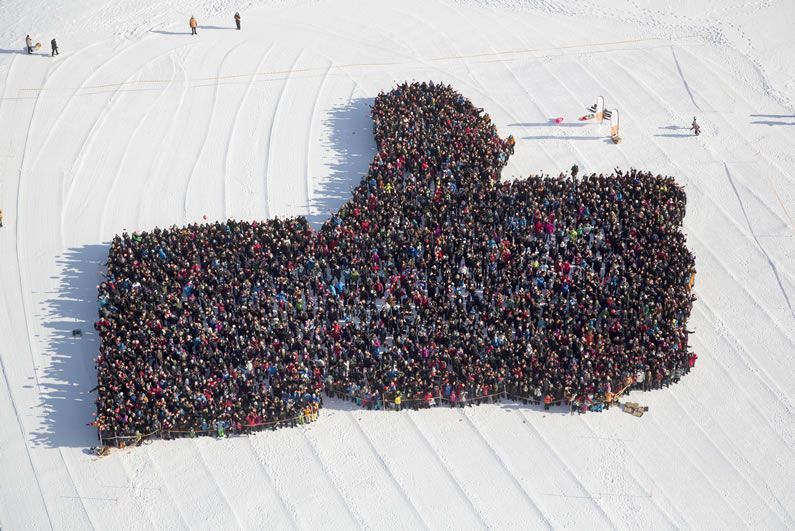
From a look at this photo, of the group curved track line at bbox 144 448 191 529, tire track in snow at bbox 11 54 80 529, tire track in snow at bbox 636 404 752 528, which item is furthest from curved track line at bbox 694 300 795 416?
tire track in snow at bbox 11 54 80 529

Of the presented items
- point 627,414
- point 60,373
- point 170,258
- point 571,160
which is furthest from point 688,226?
point 60,373

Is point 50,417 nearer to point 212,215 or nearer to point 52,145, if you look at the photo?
point 212,215

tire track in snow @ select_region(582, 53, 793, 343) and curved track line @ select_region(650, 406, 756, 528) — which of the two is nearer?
curved track line @ select_region(650, 406, 756, 528)

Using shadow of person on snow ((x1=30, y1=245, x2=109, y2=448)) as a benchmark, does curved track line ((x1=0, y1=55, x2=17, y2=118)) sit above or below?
above

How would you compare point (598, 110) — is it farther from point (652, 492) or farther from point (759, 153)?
point (652, 492)

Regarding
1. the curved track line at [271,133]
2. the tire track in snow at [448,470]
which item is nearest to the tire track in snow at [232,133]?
the curved track line at [271,133]

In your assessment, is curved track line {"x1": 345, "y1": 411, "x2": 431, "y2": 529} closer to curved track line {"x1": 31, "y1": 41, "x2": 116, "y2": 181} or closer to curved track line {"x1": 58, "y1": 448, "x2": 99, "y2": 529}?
curved track line {"x1": 58, "y1": 448, "x2": 99, "y2": 529}
